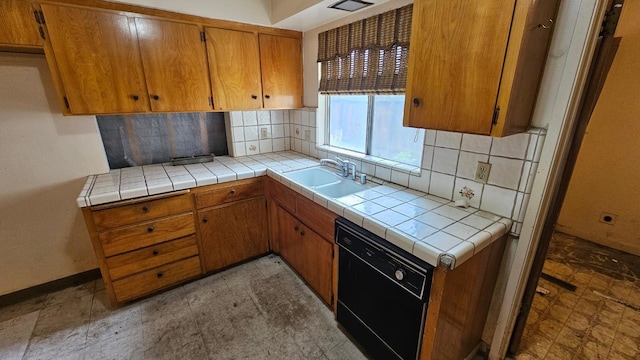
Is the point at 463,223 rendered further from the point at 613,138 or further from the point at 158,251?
the point at 613,138

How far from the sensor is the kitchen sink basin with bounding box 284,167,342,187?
2158mm

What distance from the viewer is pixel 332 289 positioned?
1.78 meters

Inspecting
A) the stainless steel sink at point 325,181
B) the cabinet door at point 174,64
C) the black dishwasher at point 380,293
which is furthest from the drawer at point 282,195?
the cabinet door at point 174,64

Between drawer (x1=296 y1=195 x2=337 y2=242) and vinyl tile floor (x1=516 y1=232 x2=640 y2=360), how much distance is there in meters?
1.34

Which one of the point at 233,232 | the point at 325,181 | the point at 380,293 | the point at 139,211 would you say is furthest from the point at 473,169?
the point at 139,211

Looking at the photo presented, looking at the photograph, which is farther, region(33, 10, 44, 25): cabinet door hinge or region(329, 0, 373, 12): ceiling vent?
region(329, 0, 373, 12): ceiling vent

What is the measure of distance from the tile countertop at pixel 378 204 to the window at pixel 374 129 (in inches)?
10.6

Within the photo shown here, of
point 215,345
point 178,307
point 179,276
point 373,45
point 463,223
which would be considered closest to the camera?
point 463,223

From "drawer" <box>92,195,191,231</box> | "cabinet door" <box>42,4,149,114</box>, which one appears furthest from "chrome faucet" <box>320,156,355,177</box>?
"cabinet door" <box>42,4,149,114</box>

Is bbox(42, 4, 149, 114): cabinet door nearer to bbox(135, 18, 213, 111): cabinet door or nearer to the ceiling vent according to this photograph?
bbox(135, 18, 213, 111): cabinet door

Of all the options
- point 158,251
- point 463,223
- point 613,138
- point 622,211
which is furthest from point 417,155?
point 622,211

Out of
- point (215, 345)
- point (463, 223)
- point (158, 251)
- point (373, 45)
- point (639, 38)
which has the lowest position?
point (215, 345)

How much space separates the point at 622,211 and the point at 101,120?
466 cm

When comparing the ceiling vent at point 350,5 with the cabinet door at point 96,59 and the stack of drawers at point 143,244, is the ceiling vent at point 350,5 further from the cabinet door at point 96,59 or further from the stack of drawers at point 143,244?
the stack of drawers at point 143,244
